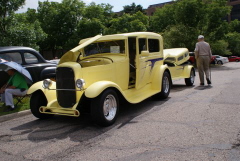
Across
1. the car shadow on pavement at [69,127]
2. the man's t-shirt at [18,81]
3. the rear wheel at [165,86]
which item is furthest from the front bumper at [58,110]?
the rear wheel at [165,86]

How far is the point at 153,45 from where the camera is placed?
7.38 m

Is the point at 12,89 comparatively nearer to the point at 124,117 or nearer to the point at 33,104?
the point at 33,104

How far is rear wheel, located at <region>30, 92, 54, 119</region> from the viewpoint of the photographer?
5.58m

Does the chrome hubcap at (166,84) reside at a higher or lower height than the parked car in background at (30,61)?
lower

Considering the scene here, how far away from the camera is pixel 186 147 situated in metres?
3.69

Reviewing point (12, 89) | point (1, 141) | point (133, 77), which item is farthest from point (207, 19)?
point (1, 141)

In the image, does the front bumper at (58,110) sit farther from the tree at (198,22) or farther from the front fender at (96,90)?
the tree at (198,22)

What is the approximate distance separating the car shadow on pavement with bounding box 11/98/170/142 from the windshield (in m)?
1.62

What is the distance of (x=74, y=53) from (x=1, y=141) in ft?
7.73

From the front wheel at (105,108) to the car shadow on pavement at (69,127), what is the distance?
0.55ft

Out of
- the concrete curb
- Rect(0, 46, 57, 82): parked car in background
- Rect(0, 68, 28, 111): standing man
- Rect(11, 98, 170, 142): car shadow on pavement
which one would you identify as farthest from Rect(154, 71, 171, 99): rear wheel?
Rect(0, 68, 28, 111): standing man

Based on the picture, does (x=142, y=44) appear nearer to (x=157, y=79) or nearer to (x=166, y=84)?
(x=157, y=79)

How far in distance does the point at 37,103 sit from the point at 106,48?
2254 millimetres

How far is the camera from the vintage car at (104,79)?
16.1 ft
